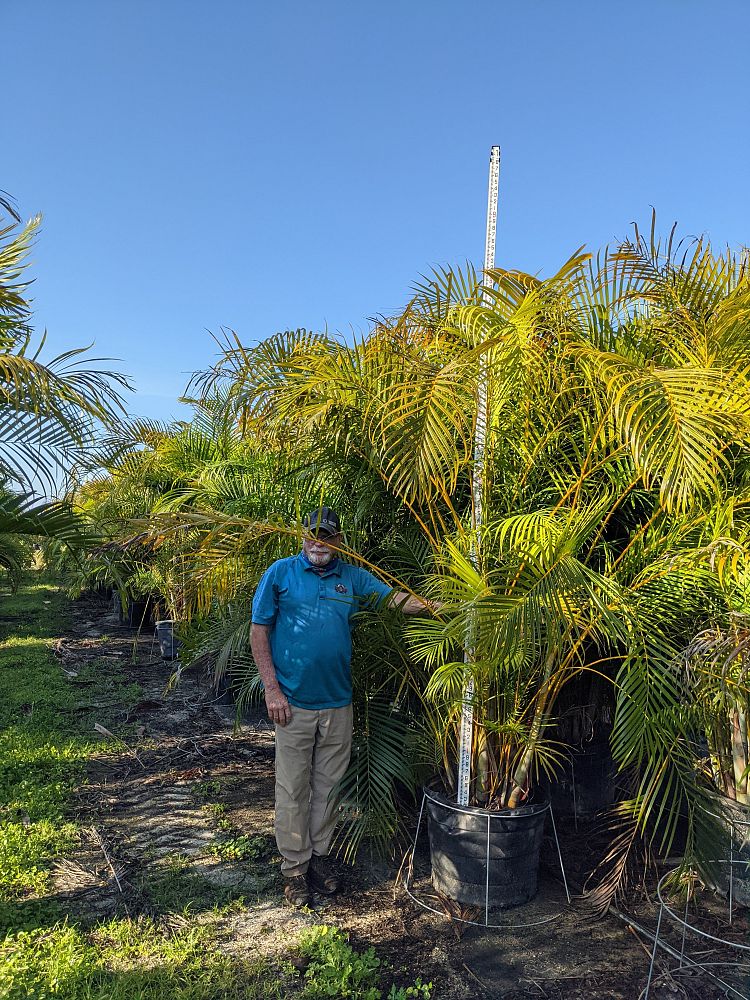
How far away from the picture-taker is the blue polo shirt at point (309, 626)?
3424 millimetres

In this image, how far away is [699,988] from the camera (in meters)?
2.79

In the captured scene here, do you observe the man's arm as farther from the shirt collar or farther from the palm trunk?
the palm trunk

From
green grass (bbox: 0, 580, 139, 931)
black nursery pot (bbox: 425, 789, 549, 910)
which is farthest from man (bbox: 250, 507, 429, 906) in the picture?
green grass (bbox: 0, 580, 139, 931)

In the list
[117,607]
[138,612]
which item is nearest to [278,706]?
[138,612]

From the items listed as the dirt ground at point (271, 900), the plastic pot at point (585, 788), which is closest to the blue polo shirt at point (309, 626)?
the dirt ground at point (271, 900)

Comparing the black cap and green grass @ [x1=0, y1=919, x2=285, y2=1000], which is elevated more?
the black cap

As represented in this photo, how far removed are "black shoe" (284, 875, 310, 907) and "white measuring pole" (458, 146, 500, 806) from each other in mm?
799

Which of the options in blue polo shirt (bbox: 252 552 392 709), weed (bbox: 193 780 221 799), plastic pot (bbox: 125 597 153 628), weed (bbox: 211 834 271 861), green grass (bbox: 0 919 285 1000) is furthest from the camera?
plastic pot (bbox: 125 597 153 628)

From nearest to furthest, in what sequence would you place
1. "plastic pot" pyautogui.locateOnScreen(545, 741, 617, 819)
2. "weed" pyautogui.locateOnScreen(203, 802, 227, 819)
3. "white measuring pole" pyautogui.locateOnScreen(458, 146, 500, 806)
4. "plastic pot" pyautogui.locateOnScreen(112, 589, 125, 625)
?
1. "white measuring pole" pyautogui.locateOnScreen(458, 146, 500, 806)
2. "weed" pyautogui.locateOnScreen(203, 802, 227, 819)
3. "plastic pot" pyautogui.locateOnScreen(545, 741, 617, 819)
4. "plastic pot" pyautogui.locateOnScreen(112, 589, 125, 625)

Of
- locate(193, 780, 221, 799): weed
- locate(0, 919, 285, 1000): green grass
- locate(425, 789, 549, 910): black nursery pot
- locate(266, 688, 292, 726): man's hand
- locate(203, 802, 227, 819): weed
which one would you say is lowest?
locate(0, 919, 285, 1000): green grass

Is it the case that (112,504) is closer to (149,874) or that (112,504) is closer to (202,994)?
(149,874)

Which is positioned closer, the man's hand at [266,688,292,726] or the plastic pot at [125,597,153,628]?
the man's hand at [266,688,292,726]

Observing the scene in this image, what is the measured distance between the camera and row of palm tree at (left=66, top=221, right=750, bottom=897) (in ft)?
9.25

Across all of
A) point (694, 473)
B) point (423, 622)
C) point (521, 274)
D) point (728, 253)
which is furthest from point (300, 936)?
point (728, 253)
